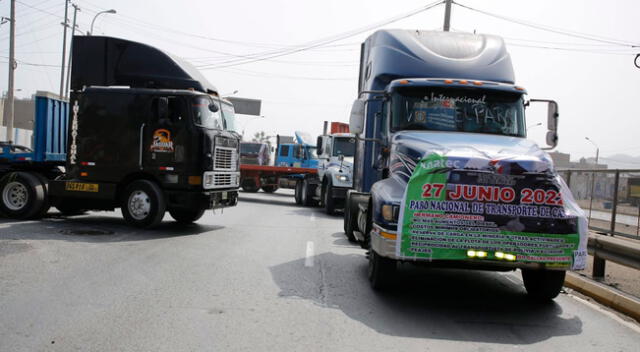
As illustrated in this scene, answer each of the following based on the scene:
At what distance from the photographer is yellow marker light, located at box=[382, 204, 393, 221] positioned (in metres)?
6.25

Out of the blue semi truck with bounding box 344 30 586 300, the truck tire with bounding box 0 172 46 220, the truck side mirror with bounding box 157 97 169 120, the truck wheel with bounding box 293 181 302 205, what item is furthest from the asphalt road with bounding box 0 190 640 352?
the truck wheel with bounding box 293 181 302 205

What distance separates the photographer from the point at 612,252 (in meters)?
7.81

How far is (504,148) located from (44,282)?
18.8ft

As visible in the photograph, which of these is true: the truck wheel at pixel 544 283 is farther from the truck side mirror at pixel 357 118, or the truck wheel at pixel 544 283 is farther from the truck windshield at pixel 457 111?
the truck side mirror at pixel 357 118

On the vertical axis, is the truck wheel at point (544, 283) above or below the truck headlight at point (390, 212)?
below

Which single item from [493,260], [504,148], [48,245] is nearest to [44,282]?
[48,245]

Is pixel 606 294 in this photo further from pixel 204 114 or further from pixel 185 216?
pixel 185 216

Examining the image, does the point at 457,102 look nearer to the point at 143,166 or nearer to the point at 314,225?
the point at 143,166

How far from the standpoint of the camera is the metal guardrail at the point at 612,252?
23.8ft

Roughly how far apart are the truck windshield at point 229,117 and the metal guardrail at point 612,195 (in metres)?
8.41

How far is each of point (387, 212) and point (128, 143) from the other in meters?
7.31

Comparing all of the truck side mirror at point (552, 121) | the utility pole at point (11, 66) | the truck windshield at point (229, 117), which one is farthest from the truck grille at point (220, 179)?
the utility pole at point (11, 66)

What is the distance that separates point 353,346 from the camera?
16.1 feet

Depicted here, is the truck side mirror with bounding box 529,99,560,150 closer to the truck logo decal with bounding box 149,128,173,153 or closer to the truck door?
the truck door
